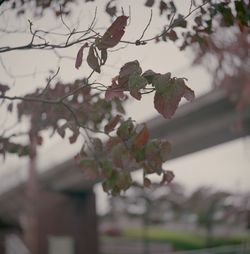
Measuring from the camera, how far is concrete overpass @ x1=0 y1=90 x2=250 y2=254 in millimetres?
16608

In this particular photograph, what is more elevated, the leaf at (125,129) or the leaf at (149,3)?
the leaf at (149,3)

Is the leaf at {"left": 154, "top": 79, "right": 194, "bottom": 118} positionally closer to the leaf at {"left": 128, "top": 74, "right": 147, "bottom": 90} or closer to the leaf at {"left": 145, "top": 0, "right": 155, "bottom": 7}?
the leaf at {"left": 128, "top": 74, "right": 147, "bottom": 90}

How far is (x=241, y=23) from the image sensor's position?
388 cm

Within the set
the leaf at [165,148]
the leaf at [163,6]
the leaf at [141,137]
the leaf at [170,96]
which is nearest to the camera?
the leaf at [170,96]

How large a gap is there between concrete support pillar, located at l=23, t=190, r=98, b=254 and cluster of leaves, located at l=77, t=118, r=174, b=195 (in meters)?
26.7

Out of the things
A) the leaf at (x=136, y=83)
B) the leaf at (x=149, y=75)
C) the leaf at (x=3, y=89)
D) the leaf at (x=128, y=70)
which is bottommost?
the leaf at (x=136, y=83)

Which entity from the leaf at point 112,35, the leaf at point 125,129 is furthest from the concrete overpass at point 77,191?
the leaf at point 112,35

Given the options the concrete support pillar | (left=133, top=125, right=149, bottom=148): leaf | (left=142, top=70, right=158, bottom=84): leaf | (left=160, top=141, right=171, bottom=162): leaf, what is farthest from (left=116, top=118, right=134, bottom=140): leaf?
the concrete support pillar

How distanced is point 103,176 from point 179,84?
154cm

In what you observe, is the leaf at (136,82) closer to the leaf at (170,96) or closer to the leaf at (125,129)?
the leaf at (170,96)

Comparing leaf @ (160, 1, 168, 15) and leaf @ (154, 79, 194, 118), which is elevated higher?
leaf @ (160, 1, 168, 15)

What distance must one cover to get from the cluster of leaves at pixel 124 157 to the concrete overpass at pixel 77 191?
40.4 feet

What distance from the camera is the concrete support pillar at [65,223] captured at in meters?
30.0

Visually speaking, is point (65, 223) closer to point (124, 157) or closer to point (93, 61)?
point (124, 157)
